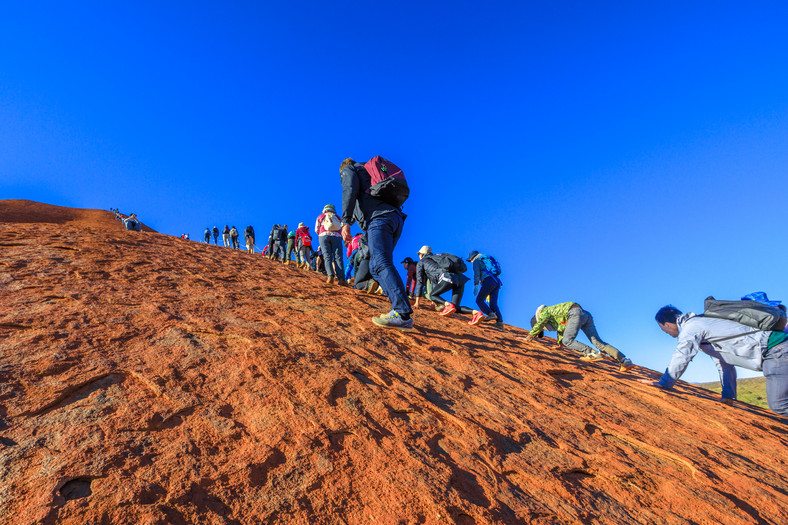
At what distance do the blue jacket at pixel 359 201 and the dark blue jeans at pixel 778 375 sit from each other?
418cm

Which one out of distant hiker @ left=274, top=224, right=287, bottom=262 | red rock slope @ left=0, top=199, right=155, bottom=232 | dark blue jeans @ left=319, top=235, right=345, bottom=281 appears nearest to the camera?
dark blue jeans @ left=319, top=235, right=345, bottom=281

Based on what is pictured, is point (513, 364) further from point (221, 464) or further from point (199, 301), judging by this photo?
point (199, 301)

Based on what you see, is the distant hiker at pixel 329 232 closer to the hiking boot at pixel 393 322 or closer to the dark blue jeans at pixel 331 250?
the dark blue jeans at pixel 331 250

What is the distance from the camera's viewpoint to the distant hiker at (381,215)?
409 centimetres

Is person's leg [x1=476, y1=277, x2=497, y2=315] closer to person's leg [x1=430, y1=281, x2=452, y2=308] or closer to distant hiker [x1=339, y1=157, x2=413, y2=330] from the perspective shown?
person's leg [x1=430, y1=281, x2=452, y2=308]

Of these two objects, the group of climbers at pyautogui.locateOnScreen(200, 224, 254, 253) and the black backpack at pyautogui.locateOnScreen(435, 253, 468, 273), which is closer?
the black backpack at pyautogui.locateOnScreen(435, 253, 468, 273)

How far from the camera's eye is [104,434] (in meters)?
1.74

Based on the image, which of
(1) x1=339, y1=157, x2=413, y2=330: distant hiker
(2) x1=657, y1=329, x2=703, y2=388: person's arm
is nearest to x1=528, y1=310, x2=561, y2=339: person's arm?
(2) x1=657, y1=329, x2=703, y2=388: person's arm

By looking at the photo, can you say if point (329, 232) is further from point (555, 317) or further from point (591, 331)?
point (591, 331)

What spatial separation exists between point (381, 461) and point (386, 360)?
1354 mm

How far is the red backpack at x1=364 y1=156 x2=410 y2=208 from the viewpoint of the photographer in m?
4.12

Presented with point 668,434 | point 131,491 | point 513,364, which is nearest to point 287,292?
point 513,364

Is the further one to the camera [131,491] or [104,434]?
[104,434]

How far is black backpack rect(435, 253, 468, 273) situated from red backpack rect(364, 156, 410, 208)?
3.23 m
